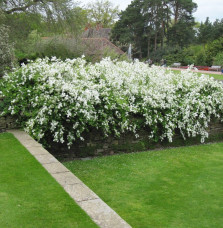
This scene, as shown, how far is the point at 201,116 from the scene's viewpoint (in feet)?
25.5

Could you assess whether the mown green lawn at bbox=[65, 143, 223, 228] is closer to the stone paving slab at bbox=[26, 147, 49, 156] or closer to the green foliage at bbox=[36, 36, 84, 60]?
the stone paving slab at bbox=[26, 147, 49, 156]

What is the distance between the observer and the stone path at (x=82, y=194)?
9.51 feet

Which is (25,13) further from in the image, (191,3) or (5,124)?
(191,3)

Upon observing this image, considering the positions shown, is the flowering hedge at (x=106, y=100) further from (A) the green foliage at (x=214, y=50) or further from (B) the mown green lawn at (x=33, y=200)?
(A) the green foliage at (x=214, y=50)

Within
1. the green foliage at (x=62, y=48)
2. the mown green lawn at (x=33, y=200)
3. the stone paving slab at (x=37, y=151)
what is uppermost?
the green foliage at (x=62, y=48)

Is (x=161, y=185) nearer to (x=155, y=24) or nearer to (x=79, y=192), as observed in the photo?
(x=79, y=192)

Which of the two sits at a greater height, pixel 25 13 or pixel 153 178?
pixel 25 13

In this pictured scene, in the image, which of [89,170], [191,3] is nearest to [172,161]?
[89,170]

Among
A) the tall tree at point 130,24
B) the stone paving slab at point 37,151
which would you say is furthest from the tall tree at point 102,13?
the stone paving slab at point 37,151

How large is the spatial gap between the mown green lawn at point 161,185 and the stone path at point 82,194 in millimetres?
667

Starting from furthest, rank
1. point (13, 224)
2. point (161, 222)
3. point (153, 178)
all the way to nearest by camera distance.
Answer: point (153, 178) → point (161, 222) → point (13, 224)

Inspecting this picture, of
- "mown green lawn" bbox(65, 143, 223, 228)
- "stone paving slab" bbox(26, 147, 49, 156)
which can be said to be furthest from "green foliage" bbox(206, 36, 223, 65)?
"stone paving slab" bbox(26, 147, 49, 156)

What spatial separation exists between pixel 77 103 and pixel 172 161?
2.29 meters

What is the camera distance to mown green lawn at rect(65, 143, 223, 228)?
12.6 ft
